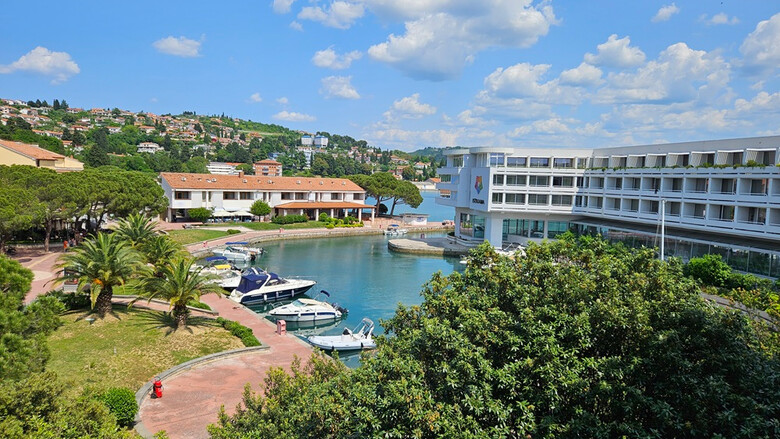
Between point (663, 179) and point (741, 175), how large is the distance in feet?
24.2

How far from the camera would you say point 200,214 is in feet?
212

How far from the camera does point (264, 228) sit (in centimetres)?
6475

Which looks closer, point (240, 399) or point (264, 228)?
point (240, 399)

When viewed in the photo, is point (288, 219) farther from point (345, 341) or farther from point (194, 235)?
point (345, 341)

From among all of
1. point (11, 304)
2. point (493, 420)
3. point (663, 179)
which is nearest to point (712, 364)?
point (493, 420)

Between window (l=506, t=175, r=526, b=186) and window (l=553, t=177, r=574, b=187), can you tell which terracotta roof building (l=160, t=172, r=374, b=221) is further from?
window (l=553, t=177, r=574, b=187)

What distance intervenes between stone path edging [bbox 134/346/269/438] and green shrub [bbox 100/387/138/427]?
0.36 metres

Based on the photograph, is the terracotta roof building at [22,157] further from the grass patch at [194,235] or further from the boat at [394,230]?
the boat at [394,230]

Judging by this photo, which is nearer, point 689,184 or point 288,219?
point 689,184

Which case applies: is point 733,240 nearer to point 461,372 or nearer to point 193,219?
point 461,372

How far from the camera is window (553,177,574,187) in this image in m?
53.3

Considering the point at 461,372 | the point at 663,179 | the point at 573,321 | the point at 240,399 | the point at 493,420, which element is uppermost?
the point at 663,179

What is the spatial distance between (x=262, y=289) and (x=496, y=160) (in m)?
31.1

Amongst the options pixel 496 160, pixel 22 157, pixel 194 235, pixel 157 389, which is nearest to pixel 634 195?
pixel 496 160
